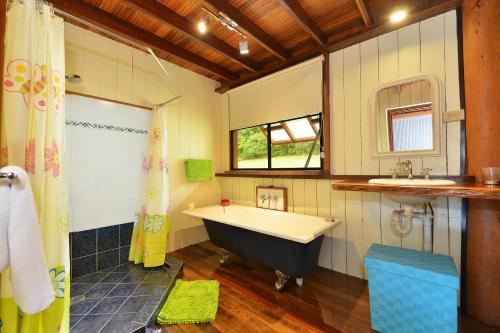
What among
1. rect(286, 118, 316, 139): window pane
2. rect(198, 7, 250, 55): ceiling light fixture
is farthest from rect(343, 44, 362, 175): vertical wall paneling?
rect(198, 7, 250, 55): ceiling light fixture

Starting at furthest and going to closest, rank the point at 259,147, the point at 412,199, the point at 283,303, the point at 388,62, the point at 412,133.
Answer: the point at 259,147 < the point at 388,62 < the point at 412,133 < the point at 283,303 < the point at 412,199

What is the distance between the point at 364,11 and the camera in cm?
188

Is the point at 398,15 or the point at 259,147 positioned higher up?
the point at 398,15

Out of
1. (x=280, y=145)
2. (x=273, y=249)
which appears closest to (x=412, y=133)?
(x=280, y=145)

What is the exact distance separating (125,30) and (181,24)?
60 centimetres

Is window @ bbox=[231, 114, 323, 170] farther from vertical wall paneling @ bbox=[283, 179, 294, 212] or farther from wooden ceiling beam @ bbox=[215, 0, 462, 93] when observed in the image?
wooden ceiling beam @ bbox=[215, 0, 462, 93]

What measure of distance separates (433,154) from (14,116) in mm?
2820

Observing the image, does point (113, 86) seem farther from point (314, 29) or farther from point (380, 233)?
point (380, 233)

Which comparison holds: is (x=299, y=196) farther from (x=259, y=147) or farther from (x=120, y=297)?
(x=120, y=297)

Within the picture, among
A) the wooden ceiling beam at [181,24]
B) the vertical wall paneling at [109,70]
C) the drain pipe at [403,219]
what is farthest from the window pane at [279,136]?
the vertical wall paneling at [109,70]

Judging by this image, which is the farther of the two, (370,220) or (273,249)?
(370,220)

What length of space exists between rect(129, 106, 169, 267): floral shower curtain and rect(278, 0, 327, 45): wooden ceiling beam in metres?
1.70

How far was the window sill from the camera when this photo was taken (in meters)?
2.45

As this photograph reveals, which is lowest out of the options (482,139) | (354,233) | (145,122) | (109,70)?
(354,233)
